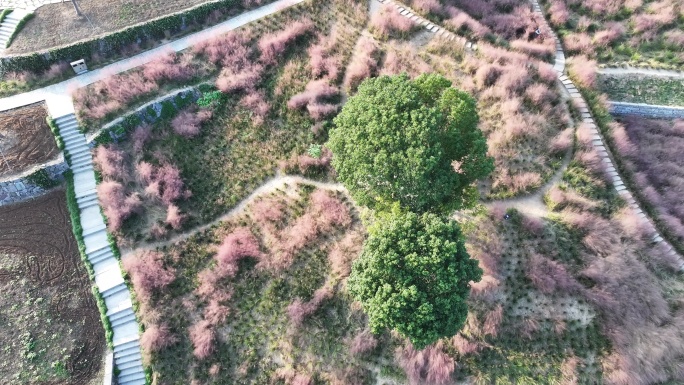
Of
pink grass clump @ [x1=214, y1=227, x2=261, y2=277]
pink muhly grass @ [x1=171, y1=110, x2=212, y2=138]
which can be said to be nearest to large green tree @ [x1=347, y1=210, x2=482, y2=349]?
pink grass clump @ [x1=214, y1=227, x2=261, y2=277]

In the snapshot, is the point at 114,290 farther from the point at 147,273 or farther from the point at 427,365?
the point at 427,365

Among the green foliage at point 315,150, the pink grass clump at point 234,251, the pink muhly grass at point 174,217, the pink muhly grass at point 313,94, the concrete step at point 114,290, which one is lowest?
the concrete step at point 114,290

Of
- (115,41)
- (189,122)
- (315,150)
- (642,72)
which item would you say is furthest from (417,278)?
(642,72)

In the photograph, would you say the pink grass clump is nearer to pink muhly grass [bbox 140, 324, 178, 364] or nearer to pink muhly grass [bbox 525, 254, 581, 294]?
pink muhly grass [bbox 140, 324, 178, 364]

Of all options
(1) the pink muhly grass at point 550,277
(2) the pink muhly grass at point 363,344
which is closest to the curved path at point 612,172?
(1) the pink muhly grass at point 550,277

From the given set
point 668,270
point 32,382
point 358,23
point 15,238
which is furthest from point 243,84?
point 668,270

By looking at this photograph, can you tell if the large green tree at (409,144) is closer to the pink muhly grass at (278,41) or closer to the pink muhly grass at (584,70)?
the pink muhly grass at (278,41)

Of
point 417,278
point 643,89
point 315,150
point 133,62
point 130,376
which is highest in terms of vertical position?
point 133,62
